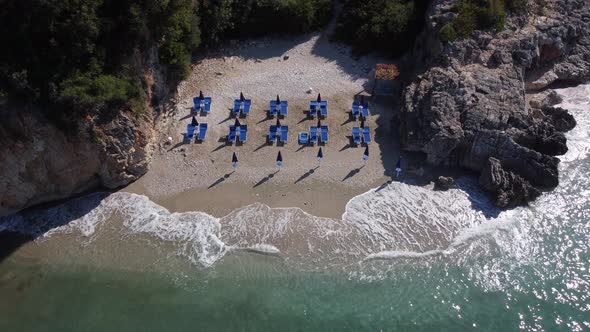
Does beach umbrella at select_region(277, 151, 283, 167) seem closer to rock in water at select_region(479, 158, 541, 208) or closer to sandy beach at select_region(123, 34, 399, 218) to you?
sandy beach at select_region(123, 34, 399, 218)

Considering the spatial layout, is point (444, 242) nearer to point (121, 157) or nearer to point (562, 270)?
point (562, 270)

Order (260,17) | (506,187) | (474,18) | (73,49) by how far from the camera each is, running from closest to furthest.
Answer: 1. (73,49)
2. (506,187)
3. (474,18)
4. (260,17)

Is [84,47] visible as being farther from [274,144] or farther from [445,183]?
[445,183]

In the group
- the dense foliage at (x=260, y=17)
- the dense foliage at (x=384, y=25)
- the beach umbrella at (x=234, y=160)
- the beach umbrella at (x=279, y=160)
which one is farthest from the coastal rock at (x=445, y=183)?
the dense foliage at (x=260, y=17)

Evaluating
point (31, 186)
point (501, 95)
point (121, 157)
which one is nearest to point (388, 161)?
point (501, 95)

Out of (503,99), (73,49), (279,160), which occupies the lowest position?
(279,160)

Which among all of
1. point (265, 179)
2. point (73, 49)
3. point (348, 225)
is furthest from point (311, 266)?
point (73, 49)

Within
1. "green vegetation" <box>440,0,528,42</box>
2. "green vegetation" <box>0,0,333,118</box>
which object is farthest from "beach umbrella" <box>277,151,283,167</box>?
"green vegetation" <box>440,0,528,42</box>
